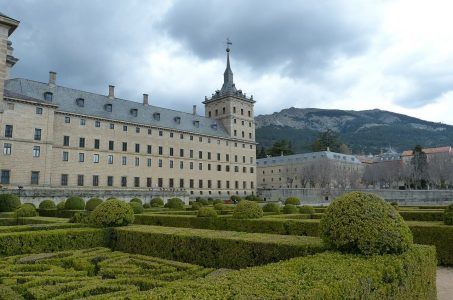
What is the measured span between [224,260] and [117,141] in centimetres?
4097

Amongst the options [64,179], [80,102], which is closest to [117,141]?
[80,102]

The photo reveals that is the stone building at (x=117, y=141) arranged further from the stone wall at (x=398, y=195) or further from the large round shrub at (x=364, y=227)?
the large round shrub at (x=364, y=227)

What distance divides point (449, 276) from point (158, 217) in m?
12.2

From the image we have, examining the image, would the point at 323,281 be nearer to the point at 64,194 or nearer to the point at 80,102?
the point at 64,194

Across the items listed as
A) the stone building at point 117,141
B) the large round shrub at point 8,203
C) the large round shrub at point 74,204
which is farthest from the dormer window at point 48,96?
the large round shrub at point 74,204

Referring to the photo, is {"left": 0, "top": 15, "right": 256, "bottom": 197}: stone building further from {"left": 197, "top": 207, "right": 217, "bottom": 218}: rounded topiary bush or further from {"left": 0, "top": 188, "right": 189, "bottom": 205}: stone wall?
{"left": 197, "top": 207, "right": 217, "bottom": 218}: rounded topiary bush

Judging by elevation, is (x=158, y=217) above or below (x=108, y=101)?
below

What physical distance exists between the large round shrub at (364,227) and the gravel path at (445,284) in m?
2.64

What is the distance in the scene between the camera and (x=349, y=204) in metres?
6.74

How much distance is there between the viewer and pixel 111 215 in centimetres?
1220

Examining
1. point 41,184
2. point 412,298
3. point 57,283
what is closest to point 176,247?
point 57,283

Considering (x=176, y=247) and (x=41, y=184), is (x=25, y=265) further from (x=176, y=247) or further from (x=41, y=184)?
(x=41, y=184)

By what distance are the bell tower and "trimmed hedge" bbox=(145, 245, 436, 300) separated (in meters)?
56.6

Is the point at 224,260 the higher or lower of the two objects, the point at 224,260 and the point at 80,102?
the lower
